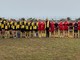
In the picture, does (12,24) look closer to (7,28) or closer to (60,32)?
(7,28)

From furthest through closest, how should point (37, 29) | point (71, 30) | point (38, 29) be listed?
1. point (37, 29)
2. point (38, 29)
3. point (71, 30)

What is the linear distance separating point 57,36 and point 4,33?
5.03m

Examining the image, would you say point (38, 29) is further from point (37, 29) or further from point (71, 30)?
point (71, 30)

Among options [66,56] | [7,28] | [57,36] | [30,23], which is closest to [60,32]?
[57,36]

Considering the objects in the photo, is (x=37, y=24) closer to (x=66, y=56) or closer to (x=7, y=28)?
(x=7, y=28)

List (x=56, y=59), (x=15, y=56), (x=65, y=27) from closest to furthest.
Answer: (x=56, y=59), (x=15, y=56), (x=65, y=27)

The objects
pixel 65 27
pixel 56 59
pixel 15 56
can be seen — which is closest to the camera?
pixel 56 59

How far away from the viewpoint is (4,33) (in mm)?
30812

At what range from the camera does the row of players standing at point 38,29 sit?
30.4 metres

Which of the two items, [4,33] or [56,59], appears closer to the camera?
[56,59]

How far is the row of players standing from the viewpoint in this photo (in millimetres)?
30375

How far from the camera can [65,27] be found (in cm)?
3036

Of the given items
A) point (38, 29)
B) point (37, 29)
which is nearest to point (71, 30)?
point (38, 29)

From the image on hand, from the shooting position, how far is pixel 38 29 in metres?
30.6
